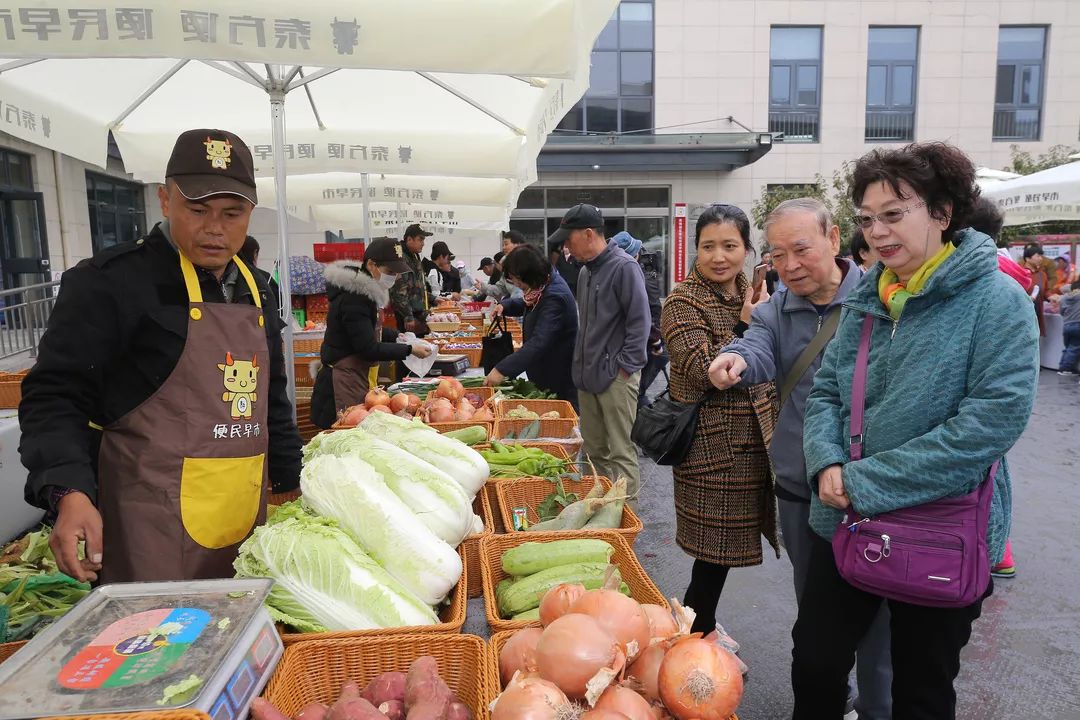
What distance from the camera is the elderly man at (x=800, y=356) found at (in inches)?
98.7

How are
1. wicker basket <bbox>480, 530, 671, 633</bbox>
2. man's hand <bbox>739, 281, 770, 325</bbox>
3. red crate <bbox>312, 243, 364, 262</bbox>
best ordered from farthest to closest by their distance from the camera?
red crate <bbox>312, 243, 364, 262</bbox> → man's hand <bbox>739, 281, 770, 325</bbox> → wicker basket <bbox>480, 530, 671, 633</bbox>

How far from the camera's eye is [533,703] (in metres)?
1.36

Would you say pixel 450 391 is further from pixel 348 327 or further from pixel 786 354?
pixel 786 354

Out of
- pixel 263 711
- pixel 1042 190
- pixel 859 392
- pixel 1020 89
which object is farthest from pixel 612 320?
pixel 1020 89

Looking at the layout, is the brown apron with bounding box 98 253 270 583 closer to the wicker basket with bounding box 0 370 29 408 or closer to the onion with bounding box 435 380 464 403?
the onion with bounding box 435 380 464 403

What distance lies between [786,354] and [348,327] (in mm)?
3327

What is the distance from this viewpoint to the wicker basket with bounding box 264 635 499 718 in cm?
166

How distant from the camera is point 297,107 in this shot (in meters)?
5.85

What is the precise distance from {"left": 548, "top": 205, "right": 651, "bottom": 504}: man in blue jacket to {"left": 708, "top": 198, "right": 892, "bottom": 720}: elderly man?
1884mm

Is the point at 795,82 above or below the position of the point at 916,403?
above

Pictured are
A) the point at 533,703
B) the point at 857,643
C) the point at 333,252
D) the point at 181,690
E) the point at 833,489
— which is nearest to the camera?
the point at 181,690

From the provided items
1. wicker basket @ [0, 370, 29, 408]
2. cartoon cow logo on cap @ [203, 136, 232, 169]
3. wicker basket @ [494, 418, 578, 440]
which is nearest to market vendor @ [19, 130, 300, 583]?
cartoon cow logo on cap @ [203, 136, 232, 169]

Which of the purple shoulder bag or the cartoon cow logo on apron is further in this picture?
the cartoon cow logo on apron

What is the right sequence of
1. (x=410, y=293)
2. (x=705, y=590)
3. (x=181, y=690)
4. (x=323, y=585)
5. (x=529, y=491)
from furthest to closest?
(x=410, y=293) < (x=529, y=491) < (x=705, y=590) < (x=323, y=585) < (x=181, y=690)
